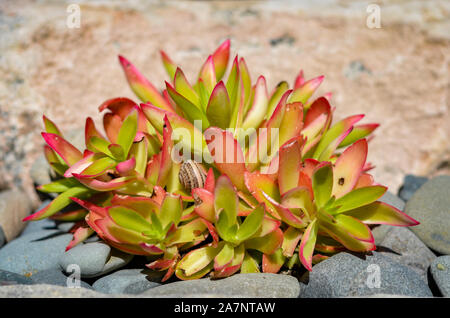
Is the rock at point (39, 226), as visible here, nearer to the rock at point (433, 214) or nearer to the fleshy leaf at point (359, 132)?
the fleshy leaf at point (359, 132)

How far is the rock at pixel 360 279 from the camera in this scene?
1.55m

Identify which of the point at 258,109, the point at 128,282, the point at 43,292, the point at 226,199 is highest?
the point at 258,109

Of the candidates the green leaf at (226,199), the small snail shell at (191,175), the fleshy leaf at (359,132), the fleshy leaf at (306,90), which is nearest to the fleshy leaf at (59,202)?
the small snail shell at (191,175)

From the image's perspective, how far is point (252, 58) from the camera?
3.17 metres

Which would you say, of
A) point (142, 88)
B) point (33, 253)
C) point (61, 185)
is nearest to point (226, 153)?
point (142, 88)

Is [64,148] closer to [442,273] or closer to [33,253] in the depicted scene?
[33,253]

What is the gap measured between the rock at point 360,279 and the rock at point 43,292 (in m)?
0.81

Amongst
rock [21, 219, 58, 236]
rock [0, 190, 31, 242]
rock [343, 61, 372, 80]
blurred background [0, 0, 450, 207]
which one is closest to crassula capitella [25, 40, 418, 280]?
rock [21, 219, 58, 236]

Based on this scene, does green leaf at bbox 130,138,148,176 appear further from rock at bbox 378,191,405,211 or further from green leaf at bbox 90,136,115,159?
rock at bbox 378,191,405,211

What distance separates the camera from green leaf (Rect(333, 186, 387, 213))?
64.8 inches

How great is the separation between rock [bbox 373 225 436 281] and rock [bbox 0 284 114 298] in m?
1.36

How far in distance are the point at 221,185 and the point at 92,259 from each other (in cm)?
68

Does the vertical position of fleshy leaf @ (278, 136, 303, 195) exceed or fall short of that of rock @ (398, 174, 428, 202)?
→ it exceeds it
